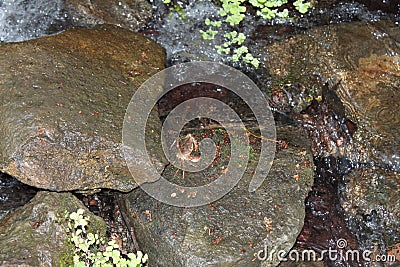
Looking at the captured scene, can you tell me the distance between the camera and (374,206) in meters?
4.12

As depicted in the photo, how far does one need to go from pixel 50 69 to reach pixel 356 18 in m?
3.49

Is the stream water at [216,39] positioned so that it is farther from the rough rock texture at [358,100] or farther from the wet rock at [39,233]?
the wet rock at [39,233]

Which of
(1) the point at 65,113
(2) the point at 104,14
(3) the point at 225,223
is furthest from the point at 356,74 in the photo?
(1) the point at 65,113

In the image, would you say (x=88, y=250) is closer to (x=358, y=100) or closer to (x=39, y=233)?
(x=39, y=233)

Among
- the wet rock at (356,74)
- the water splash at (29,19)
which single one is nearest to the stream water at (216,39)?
the water splash at (29,19)

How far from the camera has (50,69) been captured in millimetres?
3828

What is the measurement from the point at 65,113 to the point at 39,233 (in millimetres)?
902

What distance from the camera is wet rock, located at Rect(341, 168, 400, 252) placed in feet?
13.3

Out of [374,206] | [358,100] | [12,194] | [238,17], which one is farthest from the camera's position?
[238,17]

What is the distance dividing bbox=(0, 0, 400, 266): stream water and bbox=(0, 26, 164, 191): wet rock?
0.64 metres

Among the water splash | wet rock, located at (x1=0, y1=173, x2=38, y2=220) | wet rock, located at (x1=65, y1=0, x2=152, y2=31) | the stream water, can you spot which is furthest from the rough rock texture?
wet rock, located at (x1=0, y1=173, x2=38, y2=220)

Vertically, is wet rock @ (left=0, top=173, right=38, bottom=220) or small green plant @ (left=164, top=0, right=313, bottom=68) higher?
small green plant @ (left=164, top=0, right=313, bottom=68)

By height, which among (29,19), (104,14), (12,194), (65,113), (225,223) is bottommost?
(12,194)

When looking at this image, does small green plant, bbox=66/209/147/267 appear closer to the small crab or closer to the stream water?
the stream water
